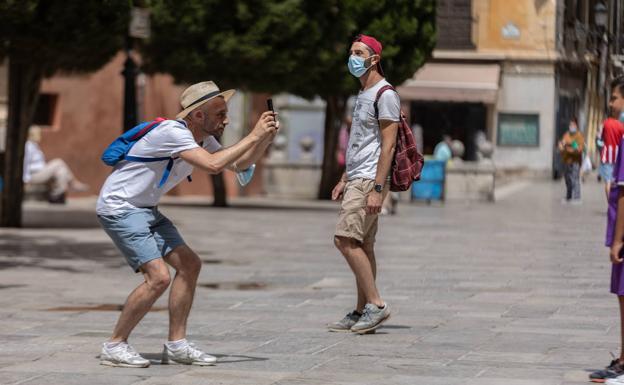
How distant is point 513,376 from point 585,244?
10979 mm

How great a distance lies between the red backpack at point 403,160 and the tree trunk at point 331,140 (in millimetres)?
20943

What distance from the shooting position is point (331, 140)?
1257 inches

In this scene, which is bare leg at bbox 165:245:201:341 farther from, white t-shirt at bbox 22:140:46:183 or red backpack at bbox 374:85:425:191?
white t-shirt at bbox 22:140:46:183

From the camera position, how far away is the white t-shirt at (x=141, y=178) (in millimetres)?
8336

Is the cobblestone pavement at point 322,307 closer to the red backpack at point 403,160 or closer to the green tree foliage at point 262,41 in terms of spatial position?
the red backpack at point 403,160

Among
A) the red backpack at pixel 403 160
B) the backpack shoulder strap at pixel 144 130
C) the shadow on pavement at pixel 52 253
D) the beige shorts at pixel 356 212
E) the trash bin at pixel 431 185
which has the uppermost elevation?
the backpack shoulder strap at pixel 144 130

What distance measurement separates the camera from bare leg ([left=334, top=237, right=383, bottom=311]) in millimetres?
10055

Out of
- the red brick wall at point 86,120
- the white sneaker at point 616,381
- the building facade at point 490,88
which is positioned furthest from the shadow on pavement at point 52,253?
the building facade at point 490,88

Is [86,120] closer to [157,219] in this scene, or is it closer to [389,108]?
[389,108]

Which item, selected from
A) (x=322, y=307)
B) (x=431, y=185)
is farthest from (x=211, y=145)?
(x=431, y=185)

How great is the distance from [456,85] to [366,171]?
111ft

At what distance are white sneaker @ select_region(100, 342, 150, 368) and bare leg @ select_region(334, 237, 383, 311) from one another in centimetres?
200

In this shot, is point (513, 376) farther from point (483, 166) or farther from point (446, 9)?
point (446, 9)

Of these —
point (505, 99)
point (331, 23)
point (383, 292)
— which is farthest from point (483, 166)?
point (383, 292)
